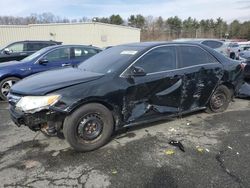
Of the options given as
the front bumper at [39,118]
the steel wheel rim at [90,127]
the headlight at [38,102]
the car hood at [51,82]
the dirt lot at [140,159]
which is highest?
the car hood at [51,82]

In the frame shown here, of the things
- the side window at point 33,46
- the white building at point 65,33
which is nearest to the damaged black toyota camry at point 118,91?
the side window at point 33,46

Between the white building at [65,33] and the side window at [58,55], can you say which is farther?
the white building at [65,33]

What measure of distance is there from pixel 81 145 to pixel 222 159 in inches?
80.8

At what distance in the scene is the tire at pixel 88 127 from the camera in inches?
150

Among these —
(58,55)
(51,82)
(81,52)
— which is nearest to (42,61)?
(58,55)

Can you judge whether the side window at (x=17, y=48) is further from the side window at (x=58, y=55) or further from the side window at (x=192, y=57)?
the side window at (x=192, y=57)

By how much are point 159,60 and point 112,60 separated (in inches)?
33.0

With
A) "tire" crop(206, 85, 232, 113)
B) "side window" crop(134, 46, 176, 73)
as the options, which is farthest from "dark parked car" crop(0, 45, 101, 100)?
"tire" crop(206, 85, 232, 113)

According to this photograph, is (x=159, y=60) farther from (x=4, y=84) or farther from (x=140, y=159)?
(x=4, y=84)

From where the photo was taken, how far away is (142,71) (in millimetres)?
4281

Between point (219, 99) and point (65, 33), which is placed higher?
point (65, 33)

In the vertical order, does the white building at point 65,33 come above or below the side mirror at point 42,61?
above

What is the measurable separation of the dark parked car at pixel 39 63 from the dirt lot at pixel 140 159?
2.54 m

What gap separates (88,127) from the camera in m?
4.00
